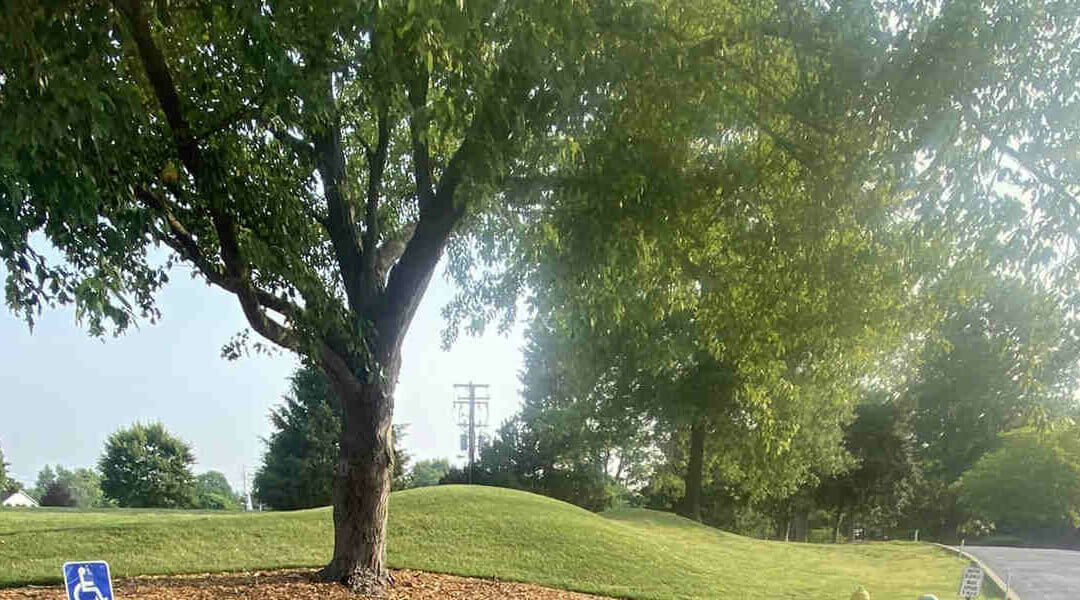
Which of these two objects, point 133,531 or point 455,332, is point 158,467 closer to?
point 133,531

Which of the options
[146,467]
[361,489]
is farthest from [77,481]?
[361,489]

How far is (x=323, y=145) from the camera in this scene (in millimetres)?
8094

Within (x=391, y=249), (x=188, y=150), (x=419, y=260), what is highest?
(x=188, y=150)

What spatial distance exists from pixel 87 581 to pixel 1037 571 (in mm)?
18149

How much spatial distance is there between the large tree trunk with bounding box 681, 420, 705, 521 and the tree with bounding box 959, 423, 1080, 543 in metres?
12.5

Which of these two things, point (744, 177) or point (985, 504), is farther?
point (985, 504)

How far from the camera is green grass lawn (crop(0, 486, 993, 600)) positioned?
10688 mm

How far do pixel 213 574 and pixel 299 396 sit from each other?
20.8 metres

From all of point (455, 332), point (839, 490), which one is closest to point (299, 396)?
point (455, 332)

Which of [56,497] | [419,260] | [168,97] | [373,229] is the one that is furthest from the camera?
[56,497]

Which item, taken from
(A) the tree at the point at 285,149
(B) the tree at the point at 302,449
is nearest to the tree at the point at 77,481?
(B) the tree at the point at 302,449

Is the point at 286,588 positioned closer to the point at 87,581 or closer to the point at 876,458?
the point at 87,581

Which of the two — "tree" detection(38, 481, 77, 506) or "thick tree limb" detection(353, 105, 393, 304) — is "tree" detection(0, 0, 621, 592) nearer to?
"thick tree limb" detection(353, 105, 393, 304)

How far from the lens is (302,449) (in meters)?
29.7
